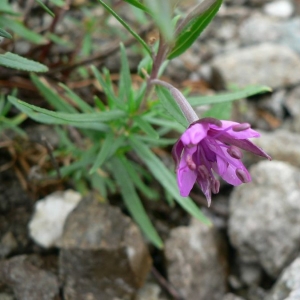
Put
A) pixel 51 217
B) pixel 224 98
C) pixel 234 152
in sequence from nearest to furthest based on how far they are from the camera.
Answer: pixel 234 152 < pixel 224 98 < pixel 51 217

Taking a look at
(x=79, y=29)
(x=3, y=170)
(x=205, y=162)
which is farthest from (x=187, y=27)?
(x=79, y=29)

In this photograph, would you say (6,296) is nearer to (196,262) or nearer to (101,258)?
(101,258)

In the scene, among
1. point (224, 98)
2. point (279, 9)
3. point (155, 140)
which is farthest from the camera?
point (279, 9)

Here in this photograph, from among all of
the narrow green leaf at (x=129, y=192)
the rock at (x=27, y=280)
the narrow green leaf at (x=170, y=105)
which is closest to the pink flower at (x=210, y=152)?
the narrow green leaf at (x=170, y=105)

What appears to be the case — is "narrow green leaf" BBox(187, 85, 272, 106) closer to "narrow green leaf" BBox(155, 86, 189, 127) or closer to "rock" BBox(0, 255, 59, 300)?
"narrow green leaf" BBox(155, 86, 189, 127)

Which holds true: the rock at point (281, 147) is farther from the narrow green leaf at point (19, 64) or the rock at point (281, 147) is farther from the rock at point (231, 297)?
the narrow green leaf at point (19, 64)

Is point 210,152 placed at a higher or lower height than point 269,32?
higher

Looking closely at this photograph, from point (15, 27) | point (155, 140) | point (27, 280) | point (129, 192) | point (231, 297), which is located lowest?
point (231, 297)

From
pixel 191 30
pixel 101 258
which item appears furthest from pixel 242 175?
pixel 101 258

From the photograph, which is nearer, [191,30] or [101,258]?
[191,30]
